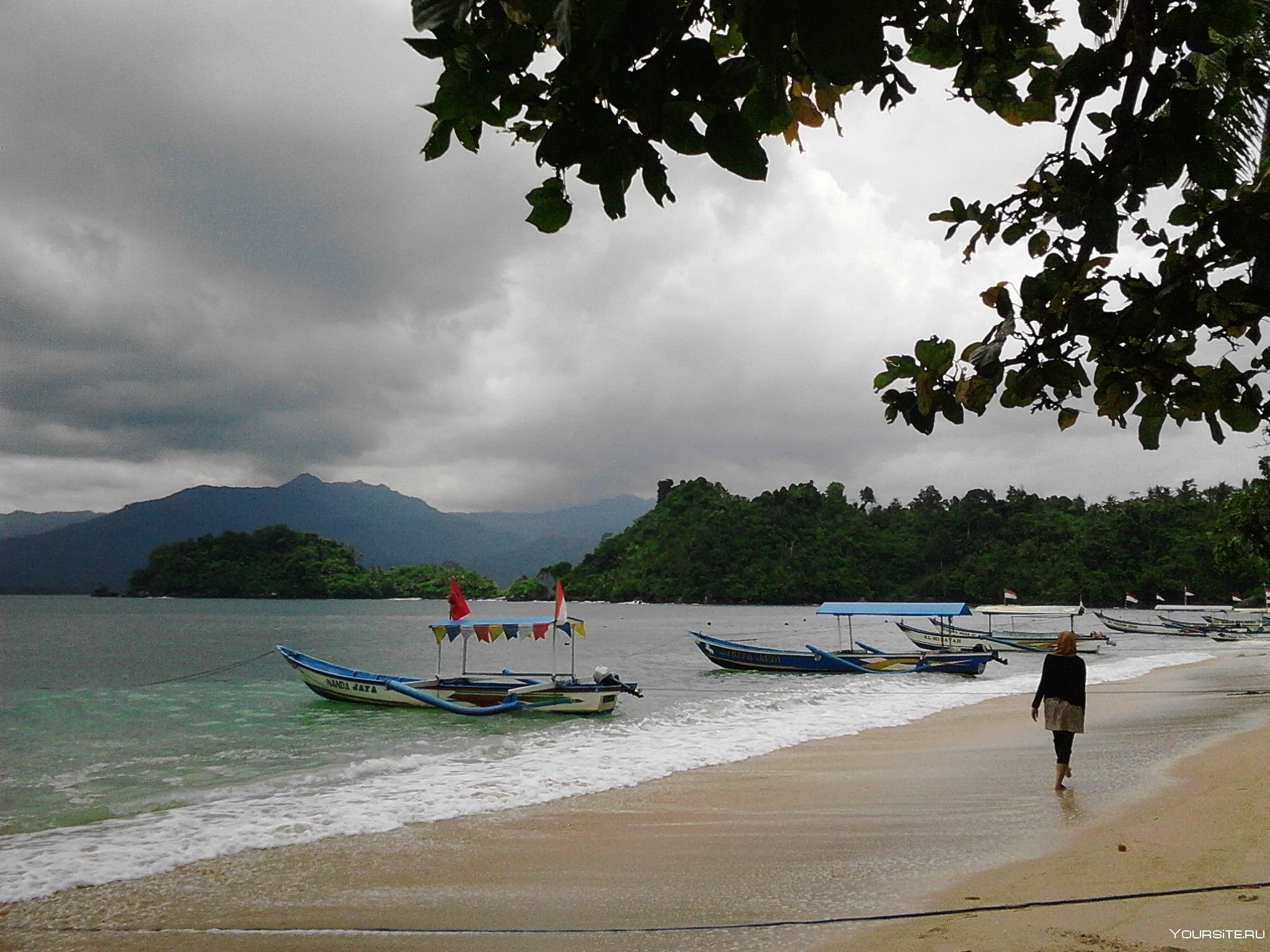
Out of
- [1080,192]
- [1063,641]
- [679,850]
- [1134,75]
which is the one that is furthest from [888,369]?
[1063,641]

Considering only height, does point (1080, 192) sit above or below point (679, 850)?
above

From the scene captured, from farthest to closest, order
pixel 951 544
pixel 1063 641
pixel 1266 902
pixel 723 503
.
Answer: pixel 723 503
pixel 951 544
pixel 1063 641
pixel 1266 902

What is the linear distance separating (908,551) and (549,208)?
419 feet

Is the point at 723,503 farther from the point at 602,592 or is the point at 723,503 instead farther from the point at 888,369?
the point at 888,369

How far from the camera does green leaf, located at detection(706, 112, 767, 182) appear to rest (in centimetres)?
139

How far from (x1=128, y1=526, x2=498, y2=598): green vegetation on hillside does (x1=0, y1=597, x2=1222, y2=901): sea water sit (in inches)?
4300

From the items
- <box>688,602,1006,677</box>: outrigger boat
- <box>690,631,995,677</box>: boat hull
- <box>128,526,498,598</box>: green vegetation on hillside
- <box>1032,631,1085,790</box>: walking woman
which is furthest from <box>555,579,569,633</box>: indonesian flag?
<box>128,526,498,598</box>: green vegetation on hillside

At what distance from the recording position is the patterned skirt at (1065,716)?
27.8 ft

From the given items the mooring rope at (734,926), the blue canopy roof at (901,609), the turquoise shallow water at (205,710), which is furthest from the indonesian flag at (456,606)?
the mooring rope at (734,926)

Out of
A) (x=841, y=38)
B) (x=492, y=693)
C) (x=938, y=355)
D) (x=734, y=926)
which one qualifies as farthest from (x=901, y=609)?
(x=841, y=38)

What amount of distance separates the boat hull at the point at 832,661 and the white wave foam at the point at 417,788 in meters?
8.21

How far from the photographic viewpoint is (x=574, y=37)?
1.41 meters

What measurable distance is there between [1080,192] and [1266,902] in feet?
13.8

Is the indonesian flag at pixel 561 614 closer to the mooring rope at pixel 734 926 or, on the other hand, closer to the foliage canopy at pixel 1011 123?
the mooring rope at pixel 734 926
